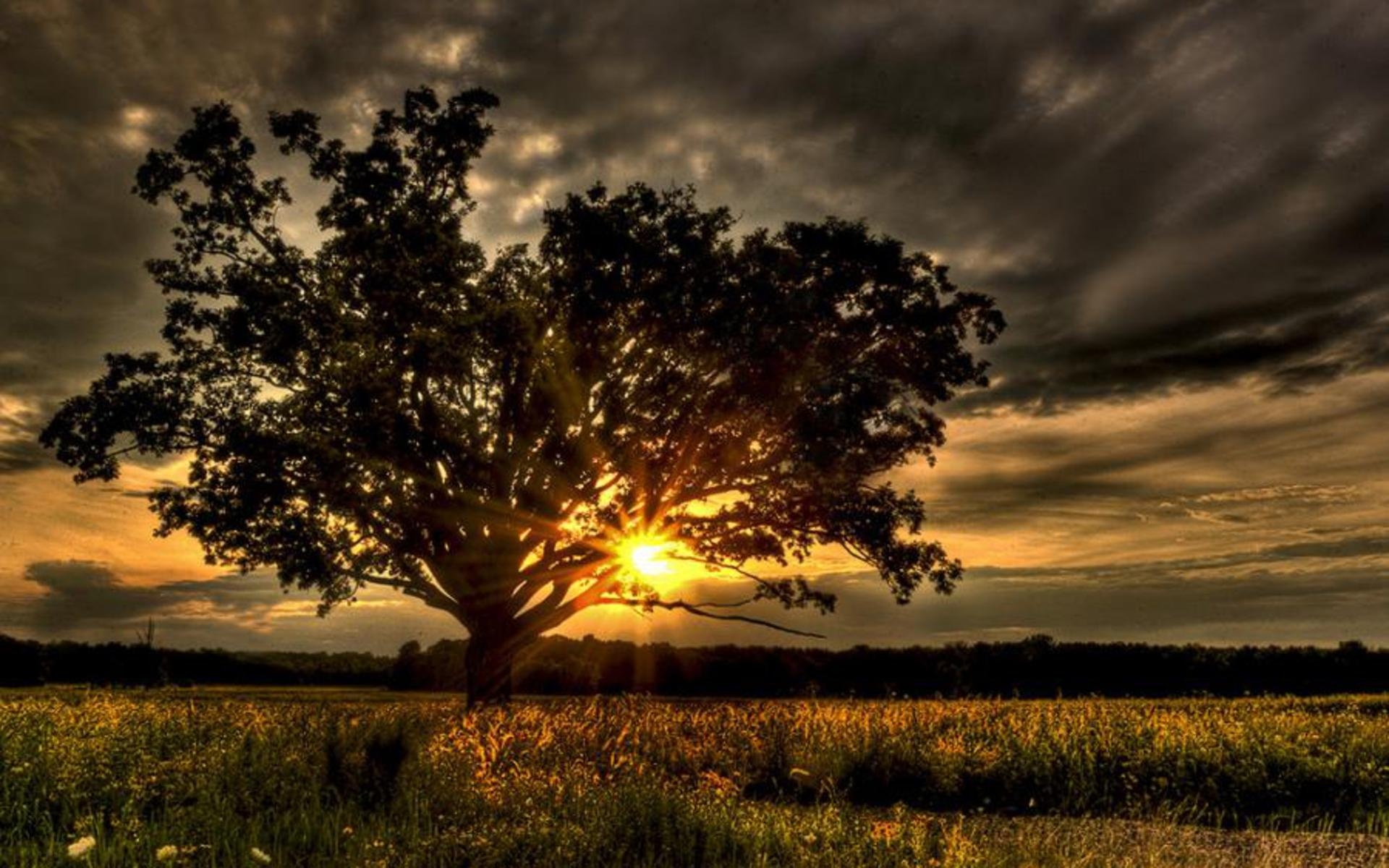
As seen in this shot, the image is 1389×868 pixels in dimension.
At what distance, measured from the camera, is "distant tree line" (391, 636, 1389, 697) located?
109ft

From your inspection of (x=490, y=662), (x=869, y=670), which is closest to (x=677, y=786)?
(x=490, y=662)

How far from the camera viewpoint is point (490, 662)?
70.5ft

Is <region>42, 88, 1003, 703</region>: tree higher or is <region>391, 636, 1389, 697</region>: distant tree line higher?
<region>42, 88, 1003, 703</region>: tree

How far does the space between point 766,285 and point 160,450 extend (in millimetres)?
12913

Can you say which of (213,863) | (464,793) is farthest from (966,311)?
(213,863)

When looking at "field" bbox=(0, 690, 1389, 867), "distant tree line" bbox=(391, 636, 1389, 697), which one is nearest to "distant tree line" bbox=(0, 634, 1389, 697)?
"distant tree line" bbox=(391, 636, 1389, 697)

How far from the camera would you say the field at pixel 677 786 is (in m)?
6.87

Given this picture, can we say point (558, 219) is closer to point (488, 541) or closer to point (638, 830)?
point (488, 541)

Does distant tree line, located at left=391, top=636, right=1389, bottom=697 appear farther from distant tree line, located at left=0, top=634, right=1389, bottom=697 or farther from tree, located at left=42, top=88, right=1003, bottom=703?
tree, located at left=42, top=88, right=1003, bottom=703

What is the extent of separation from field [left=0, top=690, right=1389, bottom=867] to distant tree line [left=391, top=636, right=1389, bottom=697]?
59.3 ft

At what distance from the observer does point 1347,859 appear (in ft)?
A: 27.0

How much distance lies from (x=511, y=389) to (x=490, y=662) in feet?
20.5

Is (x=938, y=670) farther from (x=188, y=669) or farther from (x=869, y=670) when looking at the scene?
(x=188, y=669)

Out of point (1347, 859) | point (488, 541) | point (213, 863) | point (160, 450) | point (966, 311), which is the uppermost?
point (966, 311)
